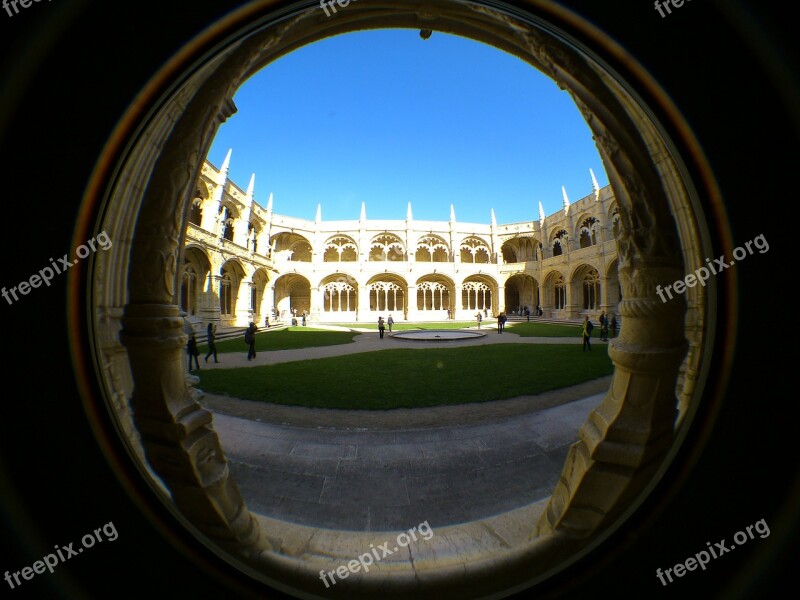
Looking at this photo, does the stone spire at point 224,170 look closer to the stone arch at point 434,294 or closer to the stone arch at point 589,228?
the stone arch at point 434,294

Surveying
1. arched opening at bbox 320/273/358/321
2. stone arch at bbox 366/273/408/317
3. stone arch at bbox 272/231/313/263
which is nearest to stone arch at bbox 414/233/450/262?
stone arch at bbox 366/273/408/317

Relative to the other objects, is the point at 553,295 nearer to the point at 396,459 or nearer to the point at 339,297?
the point at 339,297

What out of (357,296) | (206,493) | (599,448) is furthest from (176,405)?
(357,296)

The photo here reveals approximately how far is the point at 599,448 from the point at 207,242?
17953 millimetres

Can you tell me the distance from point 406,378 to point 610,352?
4.15 m

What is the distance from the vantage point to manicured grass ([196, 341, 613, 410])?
3996 millimetres

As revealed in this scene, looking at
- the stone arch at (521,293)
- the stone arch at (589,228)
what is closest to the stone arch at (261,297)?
the stone arch at (521,293)

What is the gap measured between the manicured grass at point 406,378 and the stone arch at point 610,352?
8.08ft

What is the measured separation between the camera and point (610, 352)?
1.45 m

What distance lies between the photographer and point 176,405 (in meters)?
1.36

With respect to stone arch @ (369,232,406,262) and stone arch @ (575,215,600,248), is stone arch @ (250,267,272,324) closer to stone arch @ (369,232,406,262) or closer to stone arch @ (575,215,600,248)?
stone arch @ (369,232,406,262)

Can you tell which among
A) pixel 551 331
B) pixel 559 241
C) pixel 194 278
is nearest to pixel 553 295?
pixel 559 241

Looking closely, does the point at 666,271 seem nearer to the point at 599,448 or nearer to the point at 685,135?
the point at 685,135

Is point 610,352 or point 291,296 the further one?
point 291,296
